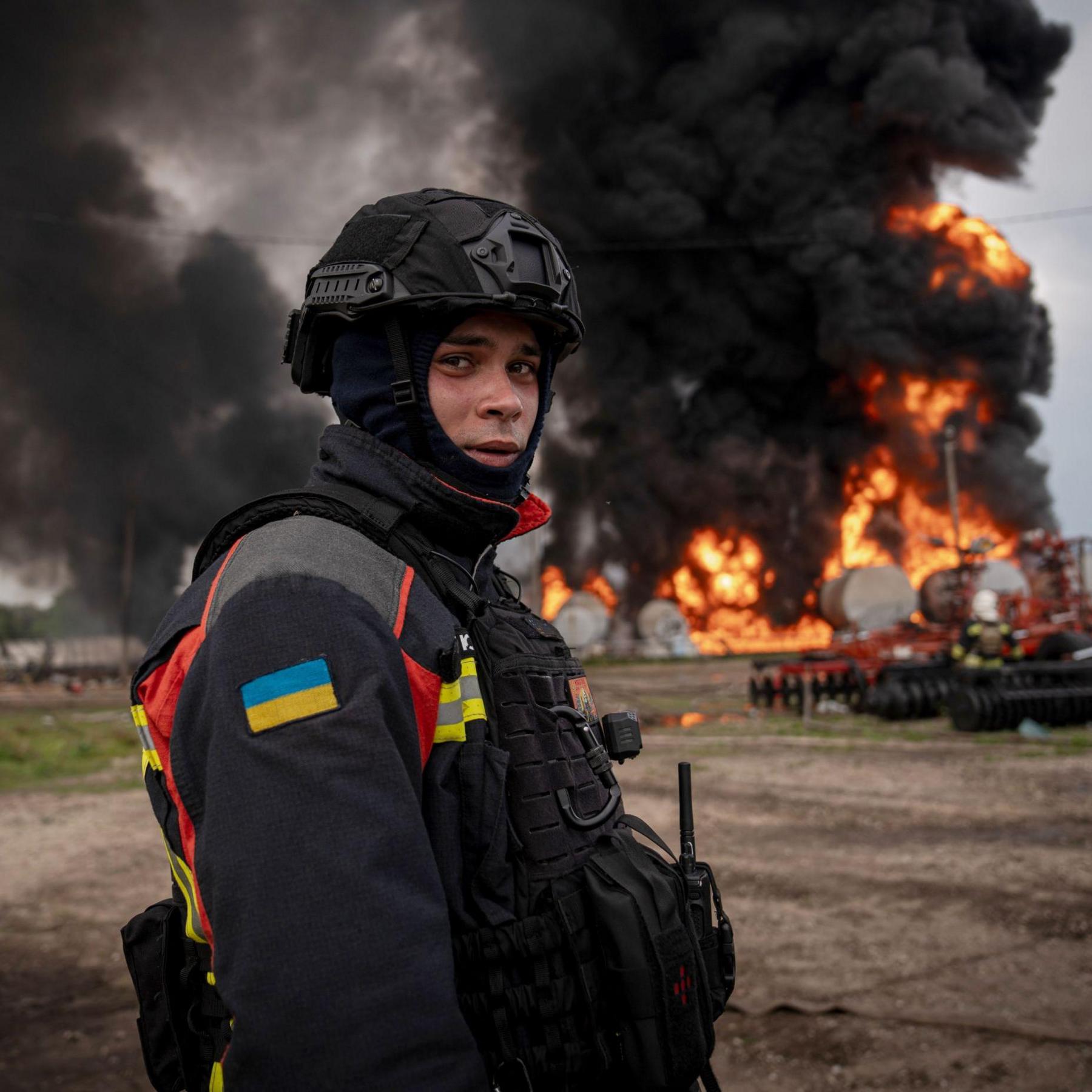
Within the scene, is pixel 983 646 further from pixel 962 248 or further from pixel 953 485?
pixel 962 248

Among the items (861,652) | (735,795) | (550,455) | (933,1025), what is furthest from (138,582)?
(933,1025)

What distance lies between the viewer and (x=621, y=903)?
59.6 inches

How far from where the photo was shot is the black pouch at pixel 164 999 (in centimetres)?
164

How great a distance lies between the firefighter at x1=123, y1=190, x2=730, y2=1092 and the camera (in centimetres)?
119

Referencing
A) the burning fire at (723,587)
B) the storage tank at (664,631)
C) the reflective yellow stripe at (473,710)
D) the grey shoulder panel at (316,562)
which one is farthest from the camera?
the burning fire at (723,587)

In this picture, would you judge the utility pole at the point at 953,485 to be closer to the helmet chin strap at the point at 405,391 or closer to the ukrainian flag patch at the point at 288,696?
the helmet chin strap at the point at 405,391

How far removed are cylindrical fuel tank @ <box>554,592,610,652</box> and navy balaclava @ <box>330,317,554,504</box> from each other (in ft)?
110

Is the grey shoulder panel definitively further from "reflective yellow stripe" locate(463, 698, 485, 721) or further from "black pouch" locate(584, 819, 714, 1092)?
"black pouch" locate(584, 819, 714, 1092)

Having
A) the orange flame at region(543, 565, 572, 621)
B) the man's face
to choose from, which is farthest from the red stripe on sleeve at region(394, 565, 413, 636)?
the orange flame at region(543, 565, 572, 621)

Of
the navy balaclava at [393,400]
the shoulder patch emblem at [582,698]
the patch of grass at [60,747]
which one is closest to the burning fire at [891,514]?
the patch of grass at [60,747]

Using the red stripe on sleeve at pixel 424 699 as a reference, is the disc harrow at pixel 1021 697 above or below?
below

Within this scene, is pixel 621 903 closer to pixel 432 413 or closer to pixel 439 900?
pixel 439 900

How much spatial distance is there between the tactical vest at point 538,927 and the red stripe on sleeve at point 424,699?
44mm

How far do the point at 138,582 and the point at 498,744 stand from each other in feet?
152
